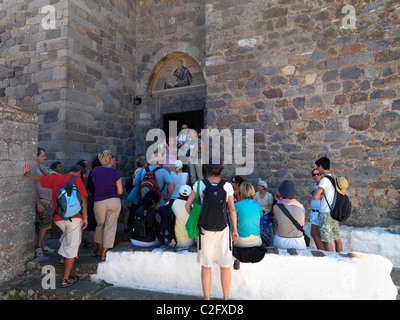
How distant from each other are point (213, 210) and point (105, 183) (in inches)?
59.0

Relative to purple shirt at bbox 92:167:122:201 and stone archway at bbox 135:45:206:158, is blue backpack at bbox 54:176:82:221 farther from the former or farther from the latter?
stone archway at bbox 135:45:206:158

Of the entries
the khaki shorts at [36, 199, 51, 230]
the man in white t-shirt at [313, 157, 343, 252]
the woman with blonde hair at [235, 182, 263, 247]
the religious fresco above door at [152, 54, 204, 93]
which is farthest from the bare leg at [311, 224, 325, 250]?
the religious fresco above door at [152, 54, 204, 93]

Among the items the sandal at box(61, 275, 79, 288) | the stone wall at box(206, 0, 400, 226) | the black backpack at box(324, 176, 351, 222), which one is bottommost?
the sandal at box(61, 275, 79, 288)

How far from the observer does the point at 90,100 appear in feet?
19.3

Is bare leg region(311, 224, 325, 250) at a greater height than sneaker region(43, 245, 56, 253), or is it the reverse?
bare leg region(311, 224, 325, 250)

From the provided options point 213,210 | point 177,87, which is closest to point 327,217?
point 213,210

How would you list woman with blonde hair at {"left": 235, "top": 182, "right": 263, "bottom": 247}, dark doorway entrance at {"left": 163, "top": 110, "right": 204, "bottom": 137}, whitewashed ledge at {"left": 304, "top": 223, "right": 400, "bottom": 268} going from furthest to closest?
dark doorway entrance at {"left": 163, "top": 110, "right": 204, "bottom": 137} → whitewashed ledge at {"left": 304, "top": 223, "right": 400, "bottom": 268} → woman with blonde hair at {"left": 235, "top": 182, "right": 263, "bottom": 247}

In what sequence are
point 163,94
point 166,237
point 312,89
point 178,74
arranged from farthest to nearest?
1. point 163,94
2. point 178,74
3. point 312,89
4. point 166,237

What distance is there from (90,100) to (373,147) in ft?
17.2

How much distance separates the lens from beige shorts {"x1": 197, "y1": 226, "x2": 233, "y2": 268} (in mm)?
2646

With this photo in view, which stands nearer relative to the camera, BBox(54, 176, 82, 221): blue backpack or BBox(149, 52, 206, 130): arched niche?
BBox(54, 176, 82, 221): blue backpack

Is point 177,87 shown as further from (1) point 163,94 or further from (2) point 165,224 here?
(2) point 165,224

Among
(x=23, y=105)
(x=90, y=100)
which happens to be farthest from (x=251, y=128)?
(x=23, y=105)

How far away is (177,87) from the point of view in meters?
6.88
